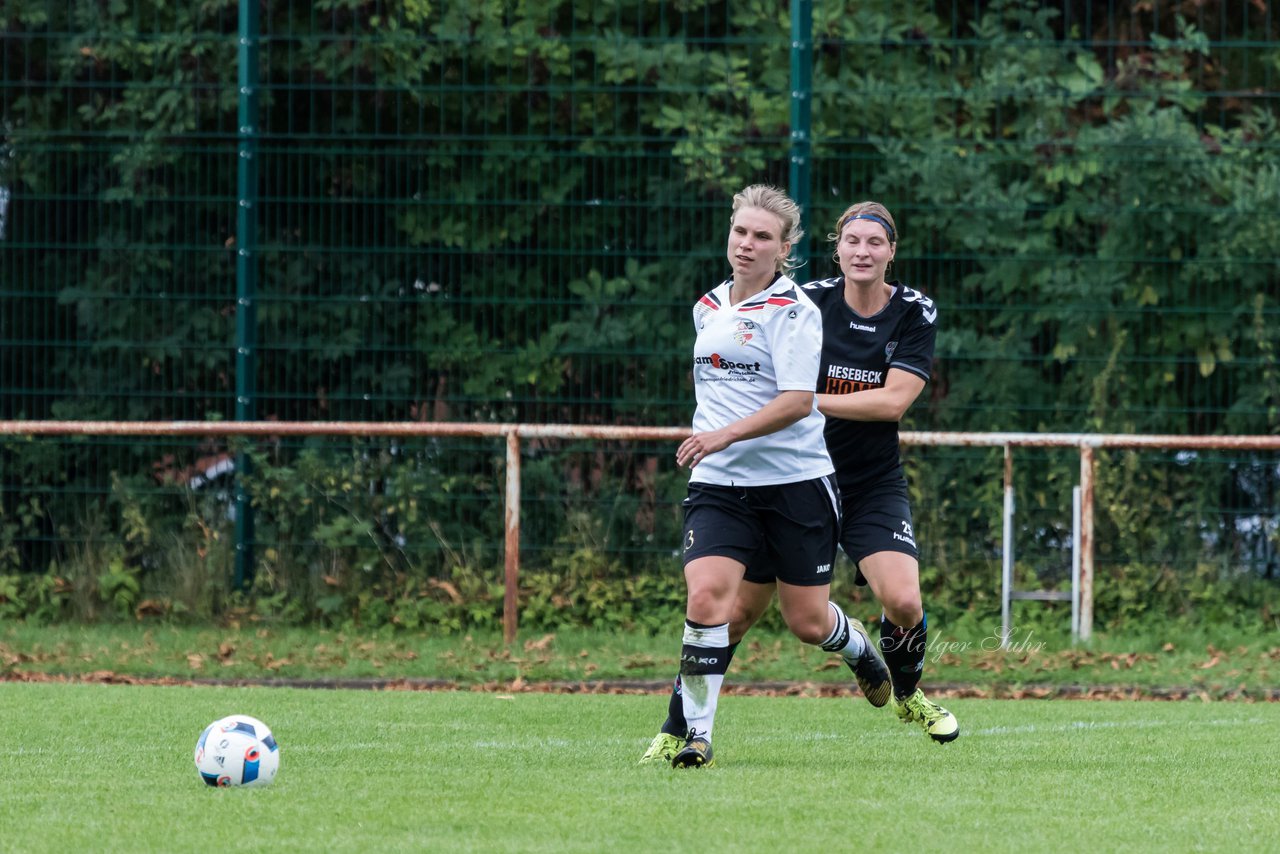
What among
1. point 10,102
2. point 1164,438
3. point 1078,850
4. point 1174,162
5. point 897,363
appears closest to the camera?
point 1078,850

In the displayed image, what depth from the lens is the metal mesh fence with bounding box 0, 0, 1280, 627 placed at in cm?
1152

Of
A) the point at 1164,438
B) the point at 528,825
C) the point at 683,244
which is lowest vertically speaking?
Answer: the point at 528,825

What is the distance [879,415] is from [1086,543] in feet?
12.5

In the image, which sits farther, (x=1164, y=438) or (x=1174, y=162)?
(x=1174, y=162)

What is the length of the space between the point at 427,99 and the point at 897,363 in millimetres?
5787

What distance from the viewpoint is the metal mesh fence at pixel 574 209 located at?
11.5m

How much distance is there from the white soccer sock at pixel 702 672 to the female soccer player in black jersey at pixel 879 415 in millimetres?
587

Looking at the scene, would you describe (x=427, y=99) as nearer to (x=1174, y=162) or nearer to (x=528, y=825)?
(x=1174, y=162)

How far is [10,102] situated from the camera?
12.4 metres

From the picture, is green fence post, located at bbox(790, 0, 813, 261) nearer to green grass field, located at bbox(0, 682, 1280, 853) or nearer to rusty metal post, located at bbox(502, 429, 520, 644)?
rusty metal post, located at bbox(502, 429, 520, 644)

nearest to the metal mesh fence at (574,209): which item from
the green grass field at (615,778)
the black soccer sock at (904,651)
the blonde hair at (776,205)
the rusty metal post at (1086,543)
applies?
the rusty metal post at (1086,543)

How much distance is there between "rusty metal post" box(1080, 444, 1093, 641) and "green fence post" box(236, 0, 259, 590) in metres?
5.18

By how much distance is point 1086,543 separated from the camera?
1042 centimetres

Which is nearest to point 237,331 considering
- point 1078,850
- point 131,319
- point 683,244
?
point 131,319
